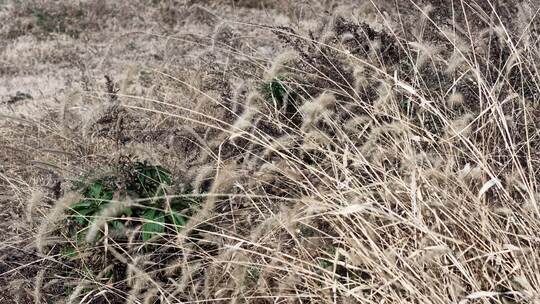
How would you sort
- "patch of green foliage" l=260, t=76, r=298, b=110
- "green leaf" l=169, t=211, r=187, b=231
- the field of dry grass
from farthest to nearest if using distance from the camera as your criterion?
1. "patch of green foliage" l=260, t=76, r=298, b=110
2. "green leaf" l=169, t=211, r=187, b=231
3. the field of dry grass

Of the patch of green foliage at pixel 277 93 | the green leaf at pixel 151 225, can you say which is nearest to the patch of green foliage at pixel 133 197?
the green leaf at pixel 151 225

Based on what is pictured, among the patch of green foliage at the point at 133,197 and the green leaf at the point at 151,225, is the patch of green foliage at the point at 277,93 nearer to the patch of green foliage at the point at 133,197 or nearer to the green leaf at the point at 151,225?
the patch of green foliage at the point at 133,197

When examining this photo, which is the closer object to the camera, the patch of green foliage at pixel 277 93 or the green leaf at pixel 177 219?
the green leaf at pixel 177 219

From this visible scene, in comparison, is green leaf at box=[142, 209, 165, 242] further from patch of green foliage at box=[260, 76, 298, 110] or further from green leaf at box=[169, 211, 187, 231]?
patch of green foliage at box=[260, 76, 298, 110]

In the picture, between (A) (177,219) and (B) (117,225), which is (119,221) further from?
(A) (177,219)

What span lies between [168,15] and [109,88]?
6.84 m

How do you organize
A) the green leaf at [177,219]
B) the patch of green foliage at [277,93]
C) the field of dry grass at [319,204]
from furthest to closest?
1. the patch of green foliage at [277,93]
2. the green leaf at [177,219]
3. the field of dry grass at [319,204]

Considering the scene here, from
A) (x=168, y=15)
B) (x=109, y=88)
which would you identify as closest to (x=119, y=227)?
(x=109, y=88)

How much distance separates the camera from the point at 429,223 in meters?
2.52

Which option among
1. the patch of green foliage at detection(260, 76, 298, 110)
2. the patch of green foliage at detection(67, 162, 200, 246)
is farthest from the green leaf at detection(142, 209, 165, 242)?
the patch of green foliage at detection(260, 76, 298, 110)

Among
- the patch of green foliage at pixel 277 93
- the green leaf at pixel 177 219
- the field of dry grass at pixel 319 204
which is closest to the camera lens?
the field of dry grass at pixel 319 204

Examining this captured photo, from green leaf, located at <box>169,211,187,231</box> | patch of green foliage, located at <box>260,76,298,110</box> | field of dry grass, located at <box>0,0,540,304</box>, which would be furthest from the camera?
patch of green foliage, located at <box>260,76,298,110</box>

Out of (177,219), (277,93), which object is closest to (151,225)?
(177,219)

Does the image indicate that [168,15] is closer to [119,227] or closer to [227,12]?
[227,12]
